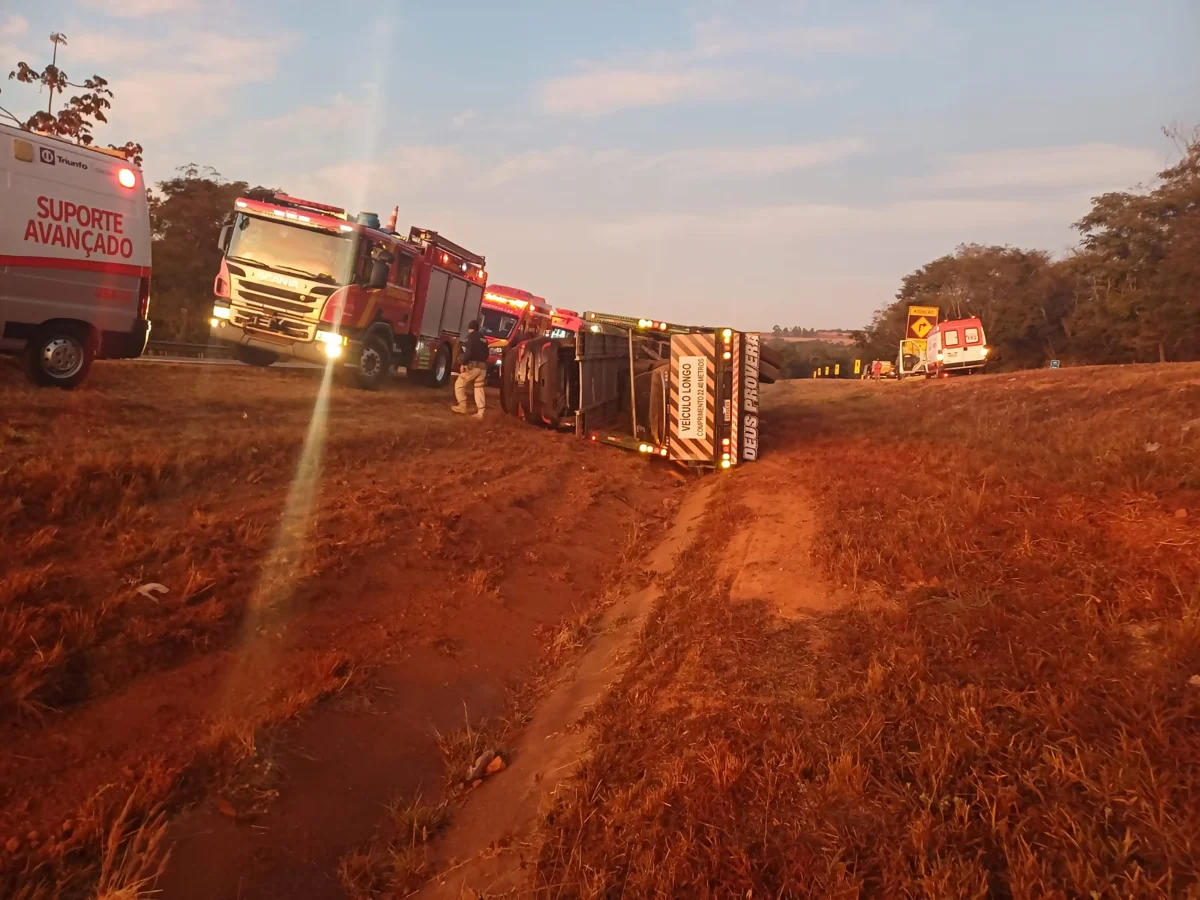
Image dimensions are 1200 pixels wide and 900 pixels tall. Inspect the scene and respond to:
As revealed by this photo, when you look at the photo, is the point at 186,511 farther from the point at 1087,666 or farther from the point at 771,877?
the point at 1087,666

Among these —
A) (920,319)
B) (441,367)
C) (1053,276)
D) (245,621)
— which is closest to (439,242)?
(441,367)

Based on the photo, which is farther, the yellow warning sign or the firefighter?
the yellow warning sign

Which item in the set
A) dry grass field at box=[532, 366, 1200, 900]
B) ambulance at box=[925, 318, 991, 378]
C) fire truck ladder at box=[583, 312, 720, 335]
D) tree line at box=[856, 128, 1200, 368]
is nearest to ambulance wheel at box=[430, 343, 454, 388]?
fire truck ladder at box=[583, 312, 720, 335]

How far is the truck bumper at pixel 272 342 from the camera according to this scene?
1386cm

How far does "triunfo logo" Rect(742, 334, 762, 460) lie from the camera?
1094 cm

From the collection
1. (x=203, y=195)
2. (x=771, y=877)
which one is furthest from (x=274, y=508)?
(x=203, y=195)

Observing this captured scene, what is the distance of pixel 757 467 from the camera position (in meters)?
10.7

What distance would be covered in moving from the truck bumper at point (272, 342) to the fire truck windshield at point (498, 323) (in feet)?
30.1

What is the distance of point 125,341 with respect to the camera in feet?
32.3

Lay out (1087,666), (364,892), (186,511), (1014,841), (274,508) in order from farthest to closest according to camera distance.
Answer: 1. (274,508)
2. (186,511)
3. (1087,666)
4. (364,892)
5. (1014,841)

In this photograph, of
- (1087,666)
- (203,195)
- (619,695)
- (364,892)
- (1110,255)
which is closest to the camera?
(364,892)

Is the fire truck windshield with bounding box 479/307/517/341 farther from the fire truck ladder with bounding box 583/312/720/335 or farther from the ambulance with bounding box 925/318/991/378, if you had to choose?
the ambulance with bounding box 925/318/991/378

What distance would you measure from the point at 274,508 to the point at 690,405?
19.1 feet

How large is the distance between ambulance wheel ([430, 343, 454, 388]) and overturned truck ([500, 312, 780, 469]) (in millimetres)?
4408
